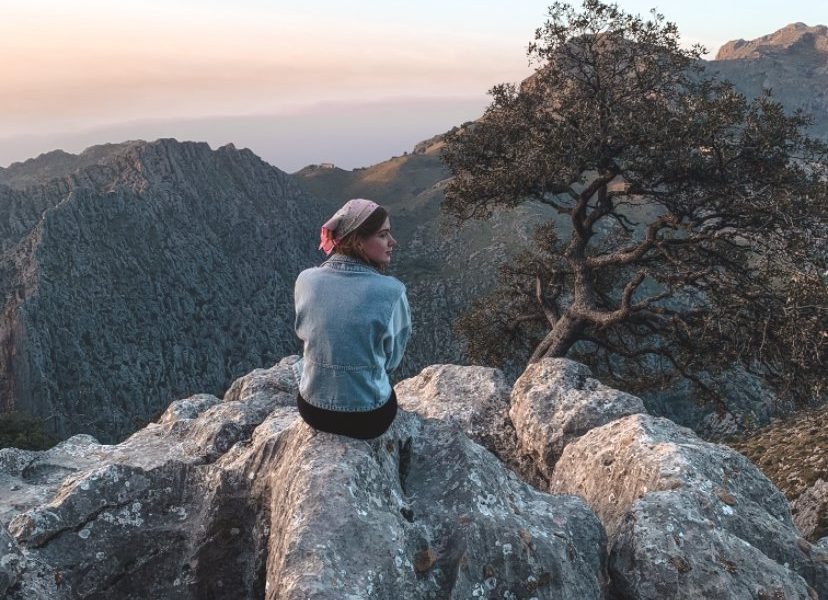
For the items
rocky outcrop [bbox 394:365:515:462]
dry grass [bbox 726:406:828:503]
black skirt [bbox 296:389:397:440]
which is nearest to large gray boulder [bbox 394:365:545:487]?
rocky outcrop [bbox 394:365:515:462]

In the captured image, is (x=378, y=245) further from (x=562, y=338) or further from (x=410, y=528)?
(x=562, y=338)

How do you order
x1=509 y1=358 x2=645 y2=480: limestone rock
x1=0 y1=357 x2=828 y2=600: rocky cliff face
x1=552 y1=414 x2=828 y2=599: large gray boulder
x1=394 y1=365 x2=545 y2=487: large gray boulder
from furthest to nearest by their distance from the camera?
x1=394 y1=365 x2=545 y2=487: large gray boulder → x1=509 y1=358 x2=645 y2=480: limestone rock → x1=552 y1=414 x2=828 y2=599: large gray boulder → x1=0 y1=357 x2=828 y2=600: rocky cliff face

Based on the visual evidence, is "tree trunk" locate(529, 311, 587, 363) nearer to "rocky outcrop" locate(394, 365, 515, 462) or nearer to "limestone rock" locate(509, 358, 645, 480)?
"rocky outcrop" locate(394, 365, 515, 462)

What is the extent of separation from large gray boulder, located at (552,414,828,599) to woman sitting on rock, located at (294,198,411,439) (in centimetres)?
463

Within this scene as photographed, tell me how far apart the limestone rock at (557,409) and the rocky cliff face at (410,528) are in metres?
1.99

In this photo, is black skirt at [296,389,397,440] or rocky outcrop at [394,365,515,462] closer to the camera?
black skirt at [296,389,397,440]

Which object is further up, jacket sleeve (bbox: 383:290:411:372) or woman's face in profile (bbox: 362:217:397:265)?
woman's face in profile (bbox: 362:217:397:265)

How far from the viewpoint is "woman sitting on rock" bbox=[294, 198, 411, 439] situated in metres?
8.13

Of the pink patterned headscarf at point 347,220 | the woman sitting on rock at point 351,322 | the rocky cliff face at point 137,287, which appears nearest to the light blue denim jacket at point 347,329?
the woman sitting on rock at point 351,322

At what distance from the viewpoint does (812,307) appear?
59.2 feet

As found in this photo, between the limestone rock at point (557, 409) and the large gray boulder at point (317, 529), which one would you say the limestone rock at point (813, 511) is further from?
the large gray boulder at point (317, 529)

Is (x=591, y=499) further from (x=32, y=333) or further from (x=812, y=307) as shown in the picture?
(x=32, y=333)

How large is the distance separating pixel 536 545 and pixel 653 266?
2018 centimetres

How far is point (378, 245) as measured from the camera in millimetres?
8477
